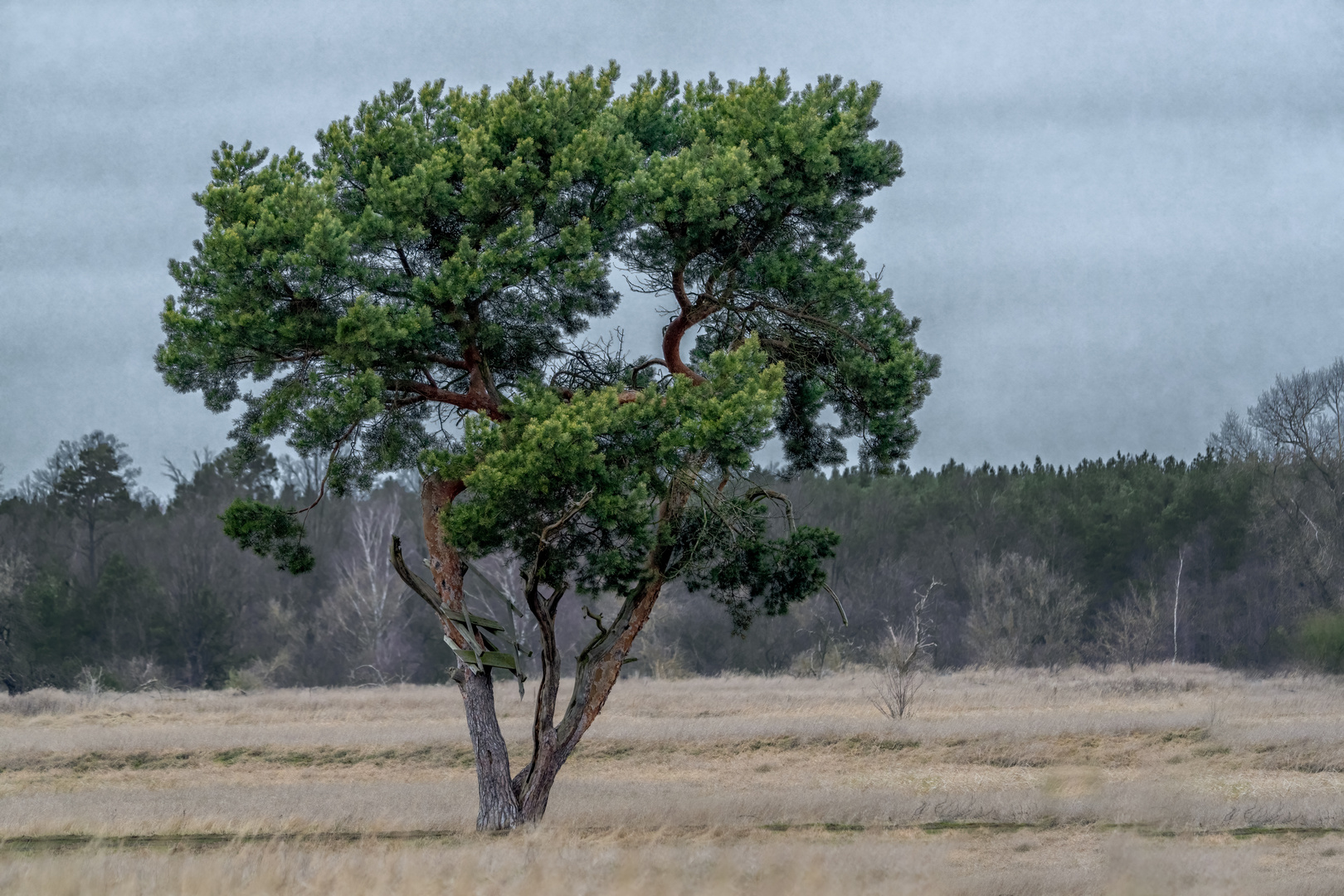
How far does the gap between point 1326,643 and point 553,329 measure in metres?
42.7

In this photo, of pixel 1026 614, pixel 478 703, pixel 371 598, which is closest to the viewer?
pixel 478 703

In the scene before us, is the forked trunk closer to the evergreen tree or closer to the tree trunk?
the tree trunk

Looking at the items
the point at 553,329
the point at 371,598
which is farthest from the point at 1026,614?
the point at 553,329

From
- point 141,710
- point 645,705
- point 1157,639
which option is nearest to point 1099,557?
point 1157,639

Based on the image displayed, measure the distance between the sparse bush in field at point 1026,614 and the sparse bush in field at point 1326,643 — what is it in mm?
10525

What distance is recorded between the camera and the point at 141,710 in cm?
3691

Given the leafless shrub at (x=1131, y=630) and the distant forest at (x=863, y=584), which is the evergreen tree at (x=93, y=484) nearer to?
the distant forest at (x=863, y=584)

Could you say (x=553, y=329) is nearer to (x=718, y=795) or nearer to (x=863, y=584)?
(x=718, y=795)

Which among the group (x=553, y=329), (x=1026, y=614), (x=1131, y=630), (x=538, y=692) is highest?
(x=553, y=329)

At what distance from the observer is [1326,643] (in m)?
49.2

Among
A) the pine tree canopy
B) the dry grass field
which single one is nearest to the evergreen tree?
the dry grass field

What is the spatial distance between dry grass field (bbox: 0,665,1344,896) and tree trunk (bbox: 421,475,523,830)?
66cm

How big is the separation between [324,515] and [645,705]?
41.4 meters

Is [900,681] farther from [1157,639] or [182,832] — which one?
[1157,639]
